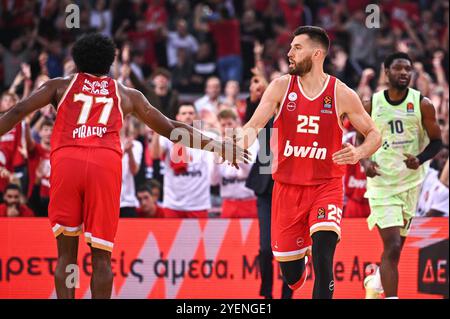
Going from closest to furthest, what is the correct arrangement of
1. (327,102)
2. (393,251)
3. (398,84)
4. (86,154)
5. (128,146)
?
(86,154), (327,102), (393,251), (398,84), (128,146)

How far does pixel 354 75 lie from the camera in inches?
690

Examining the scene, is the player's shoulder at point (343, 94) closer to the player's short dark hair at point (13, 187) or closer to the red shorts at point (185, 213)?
the red shorts at point (185, 213)

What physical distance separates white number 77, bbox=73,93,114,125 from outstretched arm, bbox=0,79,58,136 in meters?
0.22

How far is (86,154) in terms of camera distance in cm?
771

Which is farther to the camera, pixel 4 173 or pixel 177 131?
pixel 4 173

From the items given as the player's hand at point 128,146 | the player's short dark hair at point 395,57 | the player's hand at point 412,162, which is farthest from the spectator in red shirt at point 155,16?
the player's hand at point 412,162

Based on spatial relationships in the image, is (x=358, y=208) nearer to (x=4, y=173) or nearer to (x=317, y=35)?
(x=317, y=35)

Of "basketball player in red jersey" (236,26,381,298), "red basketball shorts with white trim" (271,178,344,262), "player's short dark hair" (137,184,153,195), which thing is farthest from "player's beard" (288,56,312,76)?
"player's short dark hair" (137,184,153,195)

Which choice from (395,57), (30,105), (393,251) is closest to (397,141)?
(395,57)

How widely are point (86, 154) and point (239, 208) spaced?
513 centimetres

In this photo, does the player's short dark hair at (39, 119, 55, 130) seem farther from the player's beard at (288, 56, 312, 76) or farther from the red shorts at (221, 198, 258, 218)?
the player's beard at (288, 56, 312, 76)

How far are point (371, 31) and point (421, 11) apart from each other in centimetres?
226
